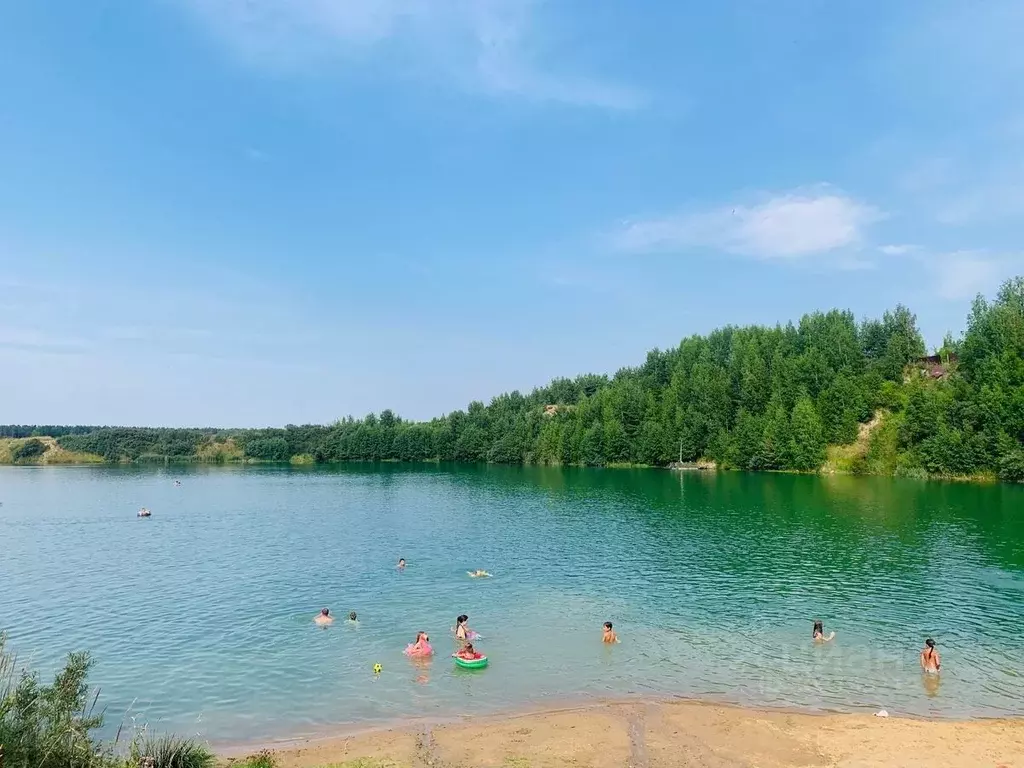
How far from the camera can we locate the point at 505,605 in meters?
38.2

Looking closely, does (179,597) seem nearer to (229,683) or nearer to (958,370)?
(229,683)

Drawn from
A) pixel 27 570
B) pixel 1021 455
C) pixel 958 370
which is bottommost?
pixel 27 570

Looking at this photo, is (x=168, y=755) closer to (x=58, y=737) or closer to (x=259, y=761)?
(x=58, y=737)

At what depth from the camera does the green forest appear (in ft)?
372

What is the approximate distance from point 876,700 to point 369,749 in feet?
58.9

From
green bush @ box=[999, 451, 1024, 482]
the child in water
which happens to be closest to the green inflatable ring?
the child in water

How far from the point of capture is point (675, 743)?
66.1ft

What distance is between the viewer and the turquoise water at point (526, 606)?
2512cm

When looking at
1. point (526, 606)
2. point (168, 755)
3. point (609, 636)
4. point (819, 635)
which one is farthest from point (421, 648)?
point (819, 635)

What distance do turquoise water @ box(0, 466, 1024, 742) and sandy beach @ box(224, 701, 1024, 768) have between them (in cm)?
182

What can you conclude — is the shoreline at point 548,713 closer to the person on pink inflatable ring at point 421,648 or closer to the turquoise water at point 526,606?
the turquoise water at point 526,606

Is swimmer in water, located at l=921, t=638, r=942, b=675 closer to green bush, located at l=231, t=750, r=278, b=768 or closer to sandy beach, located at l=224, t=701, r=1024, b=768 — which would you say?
sandy beach, located at l=224, t=701, r=1024, b=768

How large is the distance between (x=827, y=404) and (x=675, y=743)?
138 metres

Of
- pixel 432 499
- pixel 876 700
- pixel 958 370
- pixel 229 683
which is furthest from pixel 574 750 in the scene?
pixel 958 370
